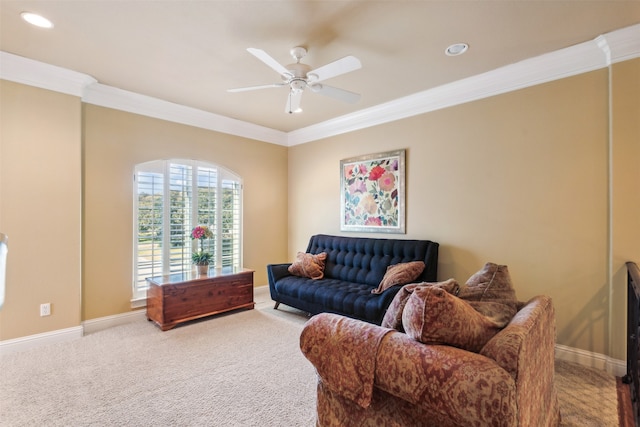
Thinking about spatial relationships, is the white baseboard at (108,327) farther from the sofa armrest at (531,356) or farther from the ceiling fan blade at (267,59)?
the ceiling fan blade at (267,59)

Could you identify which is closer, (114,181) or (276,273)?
(114,181)

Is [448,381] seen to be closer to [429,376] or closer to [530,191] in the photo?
[429,376]

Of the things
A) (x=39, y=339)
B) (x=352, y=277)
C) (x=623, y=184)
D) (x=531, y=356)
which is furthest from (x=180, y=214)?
(x=623, y=184)

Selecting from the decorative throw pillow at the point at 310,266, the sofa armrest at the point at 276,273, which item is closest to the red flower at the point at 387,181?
the decorative throw pillow at the point at 310,266

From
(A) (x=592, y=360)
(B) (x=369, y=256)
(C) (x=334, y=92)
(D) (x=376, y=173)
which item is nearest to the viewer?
(A) (x=592, y=360)

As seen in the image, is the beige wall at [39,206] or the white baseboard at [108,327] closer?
the white baseboard at [108,327]

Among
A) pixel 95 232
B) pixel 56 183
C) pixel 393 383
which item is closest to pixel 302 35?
pixel 393 383

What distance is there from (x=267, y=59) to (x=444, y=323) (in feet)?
7.03

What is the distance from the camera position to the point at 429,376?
4.04 ft

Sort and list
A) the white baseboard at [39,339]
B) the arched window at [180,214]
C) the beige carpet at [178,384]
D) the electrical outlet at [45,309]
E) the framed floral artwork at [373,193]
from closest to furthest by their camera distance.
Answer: the beige carpet at [178,384], the white baseboard at [39,339], the electrical outlet at [45,309], the arched window at [180,214], the framed floral artwork at [373,193]

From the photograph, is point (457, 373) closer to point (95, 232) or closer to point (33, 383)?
point (33, 383)

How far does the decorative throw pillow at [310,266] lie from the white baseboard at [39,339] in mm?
2532

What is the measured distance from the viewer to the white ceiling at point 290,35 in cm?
222

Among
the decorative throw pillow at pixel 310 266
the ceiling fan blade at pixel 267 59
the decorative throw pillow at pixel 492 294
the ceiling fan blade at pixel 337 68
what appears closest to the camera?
the decorative throw pillow at pixel 492 294
